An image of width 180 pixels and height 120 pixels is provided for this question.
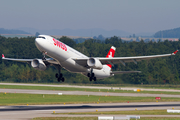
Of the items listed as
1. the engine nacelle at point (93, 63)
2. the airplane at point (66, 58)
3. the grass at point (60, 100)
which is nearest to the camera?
the airplane at point (66, 58)

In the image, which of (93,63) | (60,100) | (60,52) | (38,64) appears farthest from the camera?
(60,100)

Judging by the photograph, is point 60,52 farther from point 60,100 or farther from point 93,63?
point 60,100

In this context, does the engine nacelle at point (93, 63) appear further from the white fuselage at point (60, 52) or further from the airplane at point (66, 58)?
the white fuselage at point (60, 52)

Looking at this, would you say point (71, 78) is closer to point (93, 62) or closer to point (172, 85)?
point (172, 85)

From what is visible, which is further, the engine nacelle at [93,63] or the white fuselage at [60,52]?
the engine nacelle at [93,63]

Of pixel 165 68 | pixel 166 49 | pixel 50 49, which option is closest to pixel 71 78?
pixel 165 68

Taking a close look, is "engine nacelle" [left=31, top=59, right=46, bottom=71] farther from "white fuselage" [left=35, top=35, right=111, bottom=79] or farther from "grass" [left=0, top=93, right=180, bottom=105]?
"grass" [left=0, top=93, right=180, bottom=105]

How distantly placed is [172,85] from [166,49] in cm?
5312

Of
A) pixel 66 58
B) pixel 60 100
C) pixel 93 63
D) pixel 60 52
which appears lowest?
pixel 60 100

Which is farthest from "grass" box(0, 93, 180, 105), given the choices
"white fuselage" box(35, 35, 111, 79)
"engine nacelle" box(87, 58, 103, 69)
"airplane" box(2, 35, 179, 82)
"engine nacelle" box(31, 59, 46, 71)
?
"engine nacelle" box(87, 58, 103, 69)

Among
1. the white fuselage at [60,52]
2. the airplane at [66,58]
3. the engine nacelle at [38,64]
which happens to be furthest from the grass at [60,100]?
the white fuselage at [60,52]

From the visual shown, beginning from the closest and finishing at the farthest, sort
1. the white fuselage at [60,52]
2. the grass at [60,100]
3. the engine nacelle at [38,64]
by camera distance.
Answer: the white fuselage at [60,52] < the engine nacelle at [38,64] < the grass at [60,100]

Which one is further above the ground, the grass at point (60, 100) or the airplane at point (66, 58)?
the airplane at point (66, 58)

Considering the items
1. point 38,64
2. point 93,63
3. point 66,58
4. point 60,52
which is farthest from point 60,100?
point 60,52
